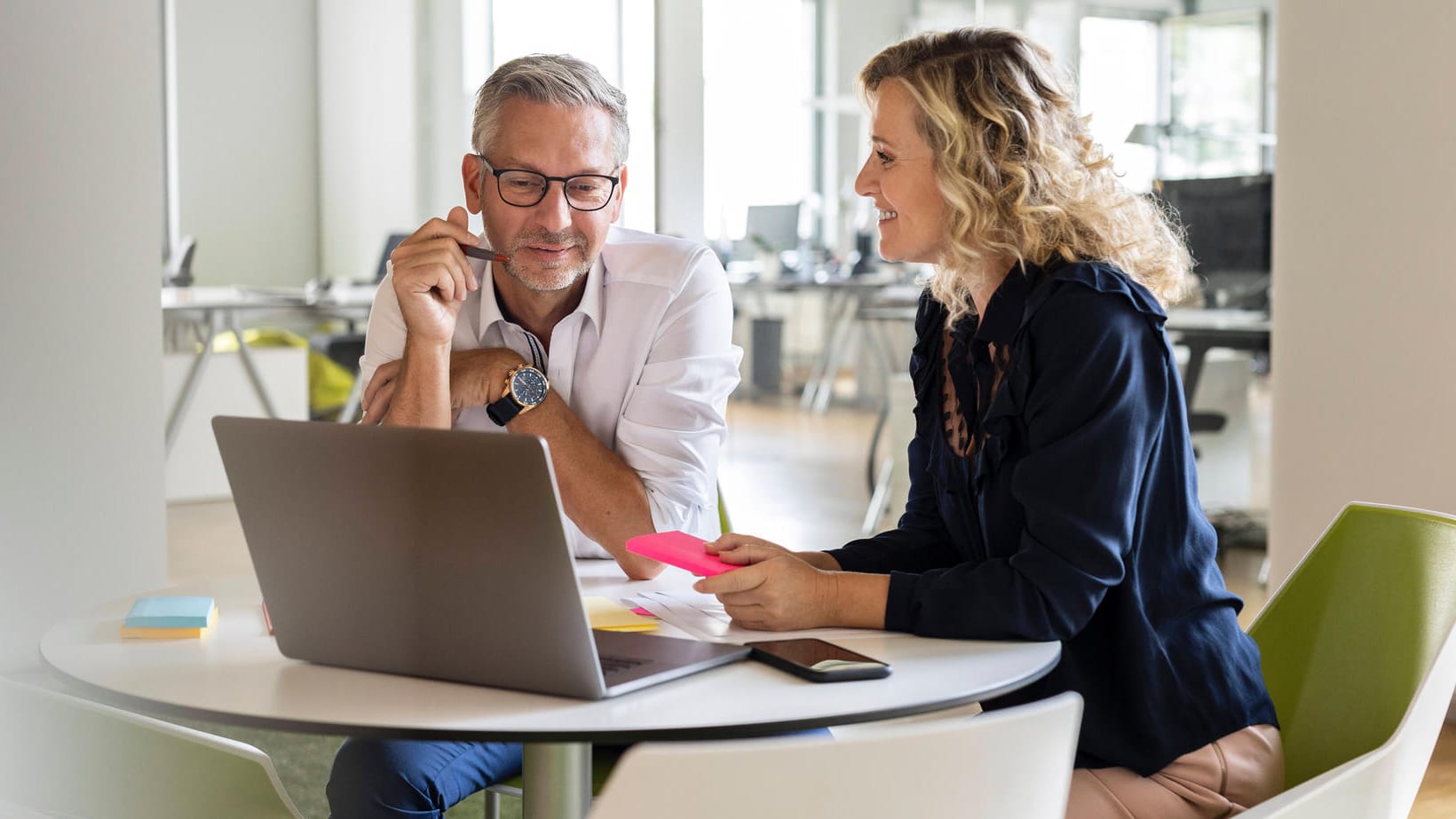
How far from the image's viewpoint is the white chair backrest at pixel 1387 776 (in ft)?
4.13

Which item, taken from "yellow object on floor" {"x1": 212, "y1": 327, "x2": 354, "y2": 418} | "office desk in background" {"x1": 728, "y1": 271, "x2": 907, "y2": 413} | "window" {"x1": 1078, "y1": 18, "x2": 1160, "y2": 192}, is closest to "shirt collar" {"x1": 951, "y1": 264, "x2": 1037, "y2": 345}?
"yellow object on floor" {"x1": 212, "y1": 327, "x2": 354, "y2": 418}

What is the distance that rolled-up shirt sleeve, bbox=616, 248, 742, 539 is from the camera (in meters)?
1.89

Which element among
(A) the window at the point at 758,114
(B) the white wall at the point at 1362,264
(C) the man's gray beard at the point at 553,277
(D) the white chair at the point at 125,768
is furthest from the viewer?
(A) the window at the point at 758,114

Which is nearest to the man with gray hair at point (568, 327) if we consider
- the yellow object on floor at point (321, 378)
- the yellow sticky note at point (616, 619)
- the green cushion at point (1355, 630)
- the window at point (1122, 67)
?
the yellow sticky note at point (616, 619)

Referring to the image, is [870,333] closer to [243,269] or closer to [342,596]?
[243,269]

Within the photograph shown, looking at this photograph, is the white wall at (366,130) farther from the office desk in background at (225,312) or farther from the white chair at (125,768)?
the white chair at (125,768)

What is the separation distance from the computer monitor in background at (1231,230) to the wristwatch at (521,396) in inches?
143

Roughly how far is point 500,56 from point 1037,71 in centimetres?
786

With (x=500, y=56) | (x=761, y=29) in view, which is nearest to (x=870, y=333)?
(x=761, y=29)

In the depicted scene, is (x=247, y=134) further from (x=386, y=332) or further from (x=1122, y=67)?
(x=386, y=332)

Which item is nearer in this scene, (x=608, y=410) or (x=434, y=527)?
(x=434, y=527)

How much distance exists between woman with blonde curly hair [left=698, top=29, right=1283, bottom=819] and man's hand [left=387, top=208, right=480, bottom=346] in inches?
21.4

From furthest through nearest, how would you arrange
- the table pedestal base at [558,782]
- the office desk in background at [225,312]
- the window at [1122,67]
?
the window at [1122,67] → the office desk in background at [225,312] → the table pedestal base at [558,782]

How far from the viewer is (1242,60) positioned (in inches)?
498
